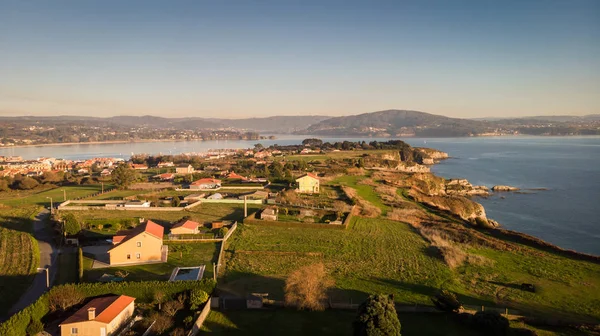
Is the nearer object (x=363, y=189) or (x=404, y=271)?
(x=404, y=271)

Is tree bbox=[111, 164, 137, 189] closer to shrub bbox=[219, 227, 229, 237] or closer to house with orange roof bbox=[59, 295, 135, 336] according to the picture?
shrub bbox=[219, 227, 229, 237]

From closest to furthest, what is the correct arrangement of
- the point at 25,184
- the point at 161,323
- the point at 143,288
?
the point at 161,323, the point at 143,288, the point at 25,184

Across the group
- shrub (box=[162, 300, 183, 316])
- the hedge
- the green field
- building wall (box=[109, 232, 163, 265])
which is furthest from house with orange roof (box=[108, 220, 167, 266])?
shrub (box=[162, 300, 183, 316])

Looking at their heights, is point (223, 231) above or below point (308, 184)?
below

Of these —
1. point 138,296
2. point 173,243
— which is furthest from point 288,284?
point 173,243

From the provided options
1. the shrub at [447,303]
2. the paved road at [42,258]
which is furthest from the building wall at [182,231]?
the shrub at [447,303]

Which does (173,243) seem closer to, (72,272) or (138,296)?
(72,272)

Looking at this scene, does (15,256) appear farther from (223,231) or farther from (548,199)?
(548,199)

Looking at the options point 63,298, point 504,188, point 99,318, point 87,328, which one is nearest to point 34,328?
point 63,298
